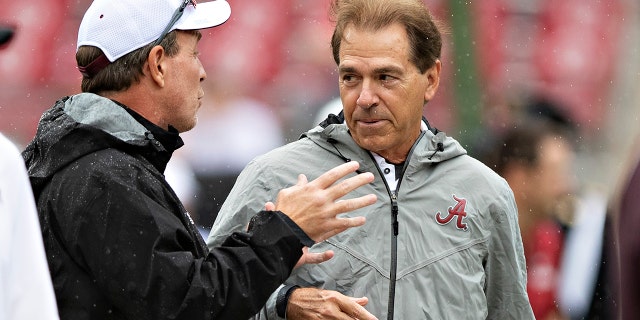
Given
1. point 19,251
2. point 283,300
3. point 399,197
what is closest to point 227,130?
point 399,197

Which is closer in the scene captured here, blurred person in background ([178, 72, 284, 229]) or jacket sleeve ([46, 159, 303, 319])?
jacket sleeve ([46, 159, 303, 319])

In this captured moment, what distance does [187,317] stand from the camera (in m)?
2.88

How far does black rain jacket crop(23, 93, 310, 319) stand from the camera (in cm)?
285

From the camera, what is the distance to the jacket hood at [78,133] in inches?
117

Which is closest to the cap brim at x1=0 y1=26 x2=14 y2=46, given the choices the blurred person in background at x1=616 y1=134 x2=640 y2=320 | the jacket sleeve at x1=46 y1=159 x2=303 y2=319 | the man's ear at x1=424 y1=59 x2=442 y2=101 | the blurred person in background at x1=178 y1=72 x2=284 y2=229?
the jacket sleeve at x1=46 y1=159 x2=303 y2=319

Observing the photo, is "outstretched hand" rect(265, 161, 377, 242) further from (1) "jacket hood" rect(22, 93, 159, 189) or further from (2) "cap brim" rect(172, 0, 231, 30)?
(2) "cap brim" rect(172, 0, 231, 30)

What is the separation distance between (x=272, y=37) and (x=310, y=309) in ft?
11.9

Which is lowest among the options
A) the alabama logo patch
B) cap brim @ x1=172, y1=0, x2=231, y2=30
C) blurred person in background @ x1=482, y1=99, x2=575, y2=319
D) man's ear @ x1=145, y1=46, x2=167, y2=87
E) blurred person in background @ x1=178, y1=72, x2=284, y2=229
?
blurred person in background @ x1=482, y1=99, x2=575, y2=319

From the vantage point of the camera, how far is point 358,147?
3.78 meters

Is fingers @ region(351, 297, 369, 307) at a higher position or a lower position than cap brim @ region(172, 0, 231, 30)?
lower

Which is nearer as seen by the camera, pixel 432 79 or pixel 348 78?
pixel 348 78

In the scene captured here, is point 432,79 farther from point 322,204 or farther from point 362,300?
point 322,204

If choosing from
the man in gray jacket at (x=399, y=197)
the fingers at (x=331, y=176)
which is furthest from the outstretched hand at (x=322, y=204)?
the man in gray jacket at (x=399, y=197)

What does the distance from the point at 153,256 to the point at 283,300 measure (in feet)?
2.45
